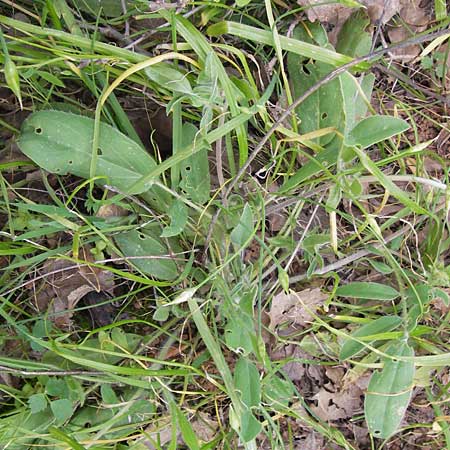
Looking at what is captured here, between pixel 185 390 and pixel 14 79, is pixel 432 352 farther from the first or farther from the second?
pixel 14 79

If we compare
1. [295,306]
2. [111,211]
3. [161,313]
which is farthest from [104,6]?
[295,306]

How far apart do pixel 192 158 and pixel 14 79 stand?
37 centimetres

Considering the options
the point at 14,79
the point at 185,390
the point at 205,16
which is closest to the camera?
the point at 14,79

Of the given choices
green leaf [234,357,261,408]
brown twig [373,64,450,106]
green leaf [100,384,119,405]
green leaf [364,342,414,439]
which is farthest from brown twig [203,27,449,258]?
green leaf [364,342,414,439]

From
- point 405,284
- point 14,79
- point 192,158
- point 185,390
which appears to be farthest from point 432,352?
point 14,79

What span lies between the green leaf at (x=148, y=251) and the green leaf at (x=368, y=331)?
0.40 m

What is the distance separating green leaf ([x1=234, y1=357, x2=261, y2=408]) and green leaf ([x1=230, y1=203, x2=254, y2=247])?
0.25 m

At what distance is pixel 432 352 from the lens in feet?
4.09

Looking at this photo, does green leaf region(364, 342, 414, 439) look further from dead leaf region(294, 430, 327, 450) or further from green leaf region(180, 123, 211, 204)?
green leaf region(180, 123, 211, 204)

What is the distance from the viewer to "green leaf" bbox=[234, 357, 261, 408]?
1117 mm

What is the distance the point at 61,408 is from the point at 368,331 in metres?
0.65

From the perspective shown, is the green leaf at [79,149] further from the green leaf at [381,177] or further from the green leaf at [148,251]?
the green leaf at [381,177]

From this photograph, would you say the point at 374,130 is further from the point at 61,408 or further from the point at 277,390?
the point at 61,408

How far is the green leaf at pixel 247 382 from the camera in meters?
1.12
